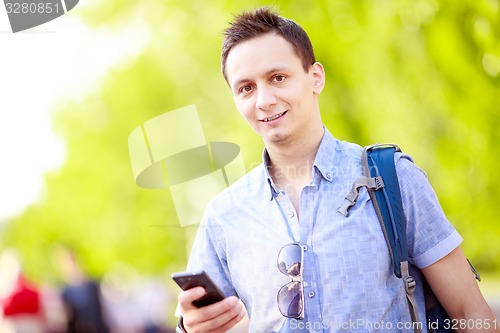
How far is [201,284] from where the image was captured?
206 centimetres

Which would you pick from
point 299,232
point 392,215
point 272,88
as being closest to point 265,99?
point 272,88

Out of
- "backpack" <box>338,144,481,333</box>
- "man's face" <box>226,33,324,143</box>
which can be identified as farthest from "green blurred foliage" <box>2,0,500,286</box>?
"backpack" <box>338,144,481,333</box>

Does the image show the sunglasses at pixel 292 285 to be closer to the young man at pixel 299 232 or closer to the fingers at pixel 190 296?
the young man at pixel 299 232

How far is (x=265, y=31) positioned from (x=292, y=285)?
79cm

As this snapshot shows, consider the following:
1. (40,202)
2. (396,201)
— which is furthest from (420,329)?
(40,202)

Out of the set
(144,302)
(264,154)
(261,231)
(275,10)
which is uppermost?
(275,10)

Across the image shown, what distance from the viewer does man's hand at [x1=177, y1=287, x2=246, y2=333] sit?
209 centimetres

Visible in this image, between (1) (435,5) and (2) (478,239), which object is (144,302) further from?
(1) (435,5)

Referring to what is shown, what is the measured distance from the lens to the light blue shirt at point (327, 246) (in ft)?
6.98

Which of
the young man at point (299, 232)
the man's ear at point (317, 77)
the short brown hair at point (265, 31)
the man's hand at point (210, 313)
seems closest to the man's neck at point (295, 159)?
the young man at point (299, 232)

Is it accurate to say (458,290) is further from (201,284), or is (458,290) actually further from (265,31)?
(265,31)

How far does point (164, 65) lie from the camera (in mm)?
9859

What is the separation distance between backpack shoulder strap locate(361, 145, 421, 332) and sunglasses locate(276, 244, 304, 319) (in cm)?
25

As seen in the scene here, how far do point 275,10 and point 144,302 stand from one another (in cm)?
1041
